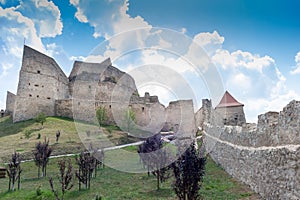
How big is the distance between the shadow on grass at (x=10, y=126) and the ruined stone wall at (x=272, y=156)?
83.6ft

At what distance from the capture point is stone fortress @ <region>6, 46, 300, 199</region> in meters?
5.44

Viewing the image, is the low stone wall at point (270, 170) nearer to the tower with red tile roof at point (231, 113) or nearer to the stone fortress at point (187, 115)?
the stone fortress at point (187, 115)

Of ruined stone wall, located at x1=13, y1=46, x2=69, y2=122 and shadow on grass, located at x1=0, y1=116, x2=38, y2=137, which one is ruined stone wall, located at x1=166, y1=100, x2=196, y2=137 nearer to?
ruined stone wall, located at x1=13, y1=46, x2=69, y2=122

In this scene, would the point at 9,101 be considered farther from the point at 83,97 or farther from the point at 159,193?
the point at 159,193

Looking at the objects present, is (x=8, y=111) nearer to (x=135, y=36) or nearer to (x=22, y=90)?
(x=22, y=90)

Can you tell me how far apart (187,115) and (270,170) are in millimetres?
34097

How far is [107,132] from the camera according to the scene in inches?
1123

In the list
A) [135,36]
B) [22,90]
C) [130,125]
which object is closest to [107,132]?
[130,125]

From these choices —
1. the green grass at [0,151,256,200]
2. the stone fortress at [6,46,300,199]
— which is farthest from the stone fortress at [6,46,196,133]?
the green grass at [0,151,256,200]

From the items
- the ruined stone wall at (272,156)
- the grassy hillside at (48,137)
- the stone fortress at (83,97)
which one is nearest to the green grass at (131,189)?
the ruined stone wall at (272,156)

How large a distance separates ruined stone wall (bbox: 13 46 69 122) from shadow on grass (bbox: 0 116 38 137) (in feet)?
4.29

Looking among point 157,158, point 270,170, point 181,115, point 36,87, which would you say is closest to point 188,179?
point 270,170

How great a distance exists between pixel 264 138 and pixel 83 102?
117ft

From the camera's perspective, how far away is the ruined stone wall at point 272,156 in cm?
484
